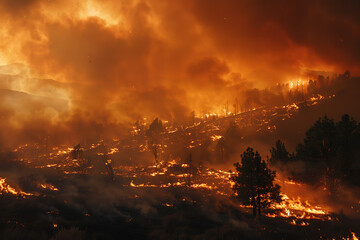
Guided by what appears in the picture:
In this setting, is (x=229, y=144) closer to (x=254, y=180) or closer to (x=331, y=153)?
(x=331, y=153)

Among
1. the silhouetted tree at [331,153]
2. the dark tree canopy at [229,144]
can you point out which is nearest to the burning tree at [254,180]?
the silhouetted tree at [331,153]

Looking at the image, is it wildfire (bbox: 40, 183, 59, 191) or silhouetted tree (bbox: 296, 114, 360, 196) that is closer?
silhouetted tree (bbox: 296, 114, 360, 196)

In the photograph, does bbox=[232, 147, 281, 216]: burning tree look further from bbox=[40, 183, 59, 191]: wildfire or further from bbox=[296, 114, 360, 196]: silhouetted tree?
bbox=[40, 183, 59, 191]: wildfire

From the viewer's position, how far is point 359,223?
5016 cm

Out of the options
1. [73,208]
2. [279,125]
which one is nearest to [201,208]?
[73,208]

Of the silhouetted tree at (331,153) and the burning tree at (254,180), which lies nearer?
the burning tree at (254,180)

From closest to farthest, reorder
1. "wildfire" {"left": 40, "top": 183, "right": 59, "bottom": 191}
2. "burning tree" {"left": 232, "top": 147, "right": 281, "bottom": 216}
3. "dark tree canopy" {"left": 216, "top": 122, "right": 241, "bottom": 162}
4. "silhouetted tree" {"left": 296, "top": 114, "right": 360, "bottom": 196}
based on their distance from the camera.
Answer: "burning tree" {"left": 232, "top": 147, "right": 281, "bottom": 216}
"silhouetted tree" {"left": 296, "top": 114, "right": 360, "bottom": 196}
"wildfire" {"left": 40, "top": 183, "right": 59, "bottom": 191}
"dark tree canopy" {"left": 216, "top": 122, "right": 241, "bottom": 162}

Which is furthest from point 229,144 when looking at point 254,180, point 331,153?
point 254,180

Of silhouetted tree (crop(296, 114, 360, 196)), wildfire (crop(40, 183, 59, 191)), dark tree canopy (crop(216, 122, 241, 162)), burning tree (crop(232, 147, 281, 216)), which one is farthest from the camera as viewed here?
dark tree canopy (crop(216, 122, 241, 162))

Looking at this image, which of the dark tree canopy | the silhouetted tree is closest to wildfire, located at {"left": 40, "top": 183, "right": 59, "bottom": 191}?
the silhouetted tree

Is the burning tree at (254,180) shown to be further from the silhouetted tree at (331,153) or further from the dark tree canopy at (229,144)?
the dark tree canopy at (229,144)

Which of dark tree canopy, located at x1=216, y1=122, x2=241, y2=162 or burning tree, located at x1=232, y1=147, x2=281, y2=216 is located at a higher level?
dark tree canopy, located at x1=216, y1=122, x2=241, y2=162

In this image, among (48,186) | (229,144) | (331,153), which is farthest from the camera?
(229,144)

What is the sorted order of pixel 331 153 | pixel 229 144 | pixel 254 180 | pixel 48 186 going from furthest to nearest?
pixel 229 144, pixel 48 186, pixel 331 153, pixel 254 180
